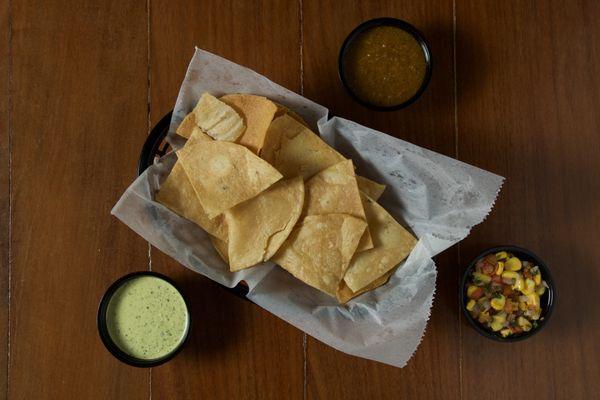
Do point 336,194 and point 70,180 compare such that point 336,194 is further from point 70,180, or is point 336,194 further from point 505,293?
point 70,180

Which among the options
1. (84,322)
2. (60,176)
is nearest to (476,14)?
(60,176)

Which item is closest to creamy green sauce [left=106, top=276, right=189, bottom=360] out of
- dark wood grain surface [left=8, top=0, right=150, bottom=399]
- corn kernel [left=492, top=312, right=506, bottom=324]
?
dark wood grain surface [left=8, top=0, right=150, bottom=399]

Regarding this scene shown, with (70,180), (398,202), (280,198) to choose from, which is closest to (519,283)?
(398,202)

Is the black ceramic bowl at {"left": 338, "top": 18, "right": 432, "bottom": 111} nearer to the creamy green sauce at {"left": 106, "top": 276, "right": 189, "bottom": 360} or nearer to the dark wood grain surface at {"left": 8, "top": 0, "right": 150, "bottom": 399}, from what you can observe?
the dark wood grain surface at {"left": 8, "top": 0, "right": 150, "bottom": 399}

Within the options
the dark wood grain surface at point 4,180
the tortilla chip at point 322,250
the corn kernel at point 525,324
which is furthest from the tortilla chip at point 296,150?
the dark wood grain surface at point 4,180

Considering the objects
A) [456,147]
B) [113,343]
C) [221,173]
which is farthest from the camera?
[456,147]

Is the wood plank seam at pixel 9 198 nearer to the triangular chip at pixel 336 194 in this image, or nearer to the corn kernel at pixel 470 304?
the triangular chip at pixel 336 194
